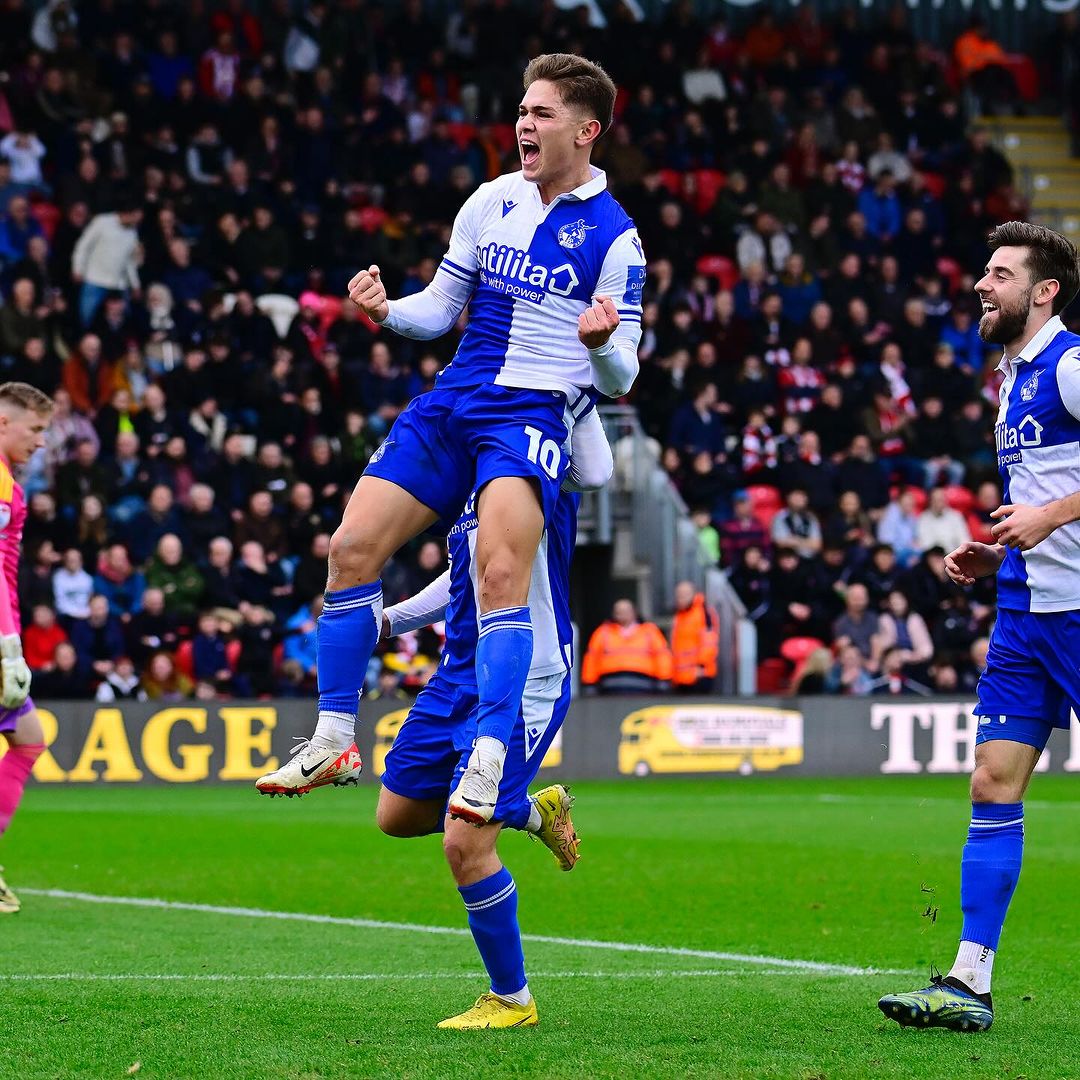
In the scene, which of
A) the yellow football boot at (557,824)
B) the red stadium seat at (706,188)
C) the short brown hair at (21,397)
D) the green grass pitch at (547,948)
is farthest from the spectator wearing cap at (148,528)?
the yellow football boot at (557,824)

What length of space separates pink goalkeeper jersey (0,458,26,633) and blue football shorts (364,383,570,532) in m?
3.44

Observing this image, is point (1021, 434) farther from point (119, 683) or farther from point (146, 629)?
point (146, 629)

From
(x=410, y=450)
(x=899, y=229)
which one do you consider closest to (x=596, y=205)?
(x=410, y=450)

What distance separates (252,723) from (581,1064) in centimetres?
1307

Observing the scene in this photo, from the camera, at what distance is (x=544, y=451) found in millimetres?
6355

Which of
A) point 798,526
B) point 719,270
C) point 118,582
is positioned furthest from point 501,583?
point 719,270

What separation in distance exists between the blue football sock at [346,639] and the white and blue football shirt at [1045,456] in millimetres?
2062

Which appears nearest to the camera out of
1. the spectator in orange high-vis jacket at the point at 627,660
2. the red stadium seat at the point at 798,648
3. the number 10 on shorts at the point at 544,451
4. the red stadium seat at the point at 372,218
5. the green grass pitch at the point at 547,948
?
the green grass pitch at the point at 547,948

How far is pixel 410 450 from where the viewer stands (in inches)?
255

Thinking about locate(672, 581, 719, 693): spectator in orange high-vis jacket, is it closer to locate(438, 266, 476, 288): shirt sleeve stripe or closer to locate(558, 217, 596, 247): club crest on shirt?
locate(438, 266, 476, 288): shirt sleeve stripe

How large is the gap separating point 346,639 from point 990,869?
86.8 inches

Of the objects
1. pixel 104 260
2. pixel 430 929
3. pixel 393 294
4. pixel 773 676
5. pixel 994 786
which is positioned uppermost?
A: pixel 104 260

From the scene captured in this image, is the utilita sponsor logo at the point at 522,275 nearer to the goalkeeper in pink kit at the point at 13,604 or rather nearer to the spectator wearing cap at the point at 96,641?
the goalkeeper in pink kit at the point at 13,604

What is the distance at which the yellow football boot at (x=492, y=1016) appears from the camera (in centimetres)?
625
